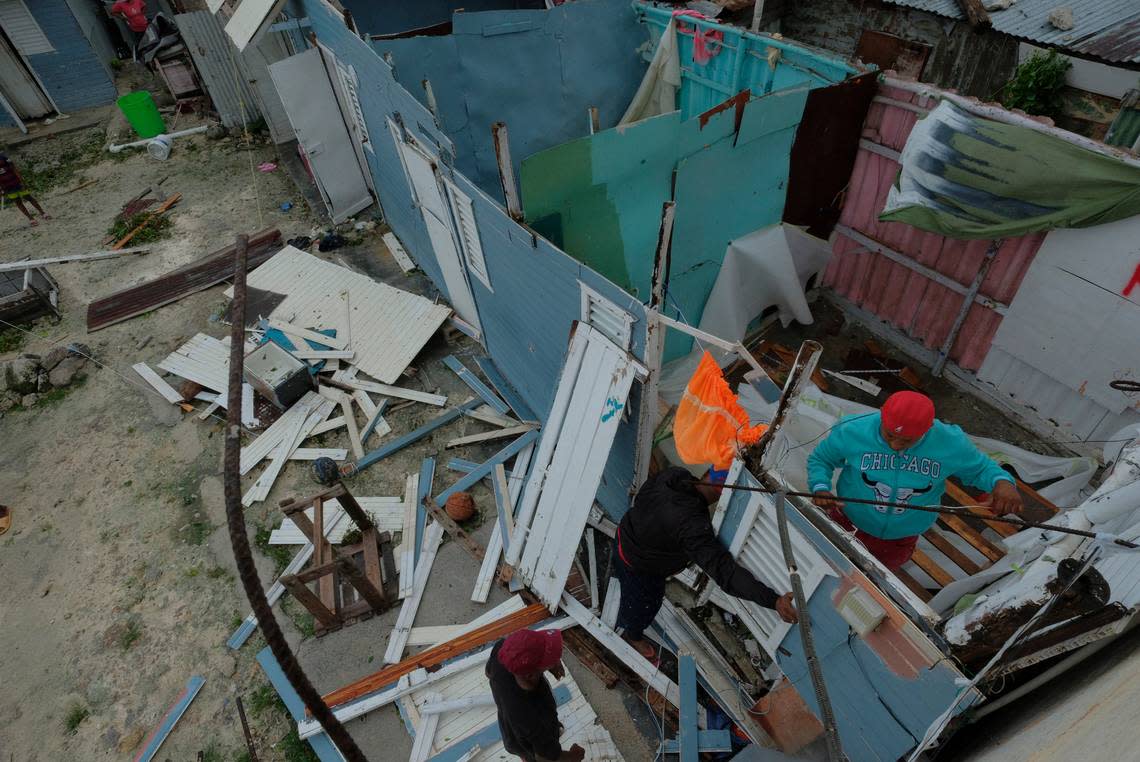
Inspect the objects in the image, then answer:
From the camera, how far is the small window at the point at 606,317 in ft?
14.1

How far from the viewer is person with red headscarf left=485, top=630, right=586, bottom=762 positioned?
11.4 feet

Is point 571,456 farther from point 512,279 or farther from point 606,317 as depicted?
point 512,279

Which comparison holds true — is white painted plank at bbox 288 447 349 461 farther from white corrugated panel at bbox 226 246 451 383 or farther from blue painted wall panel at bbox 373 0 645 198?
blue painted wall panel at bbox 373 0 645 198

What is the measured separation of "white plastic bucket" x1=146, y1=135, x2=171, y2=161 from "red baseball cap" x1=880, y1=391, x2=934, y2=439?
15.5 metres

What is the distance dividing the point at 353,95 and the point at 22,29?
12066mm

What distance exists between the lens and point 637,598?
487 centimetres

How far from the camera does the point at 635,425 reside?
484 centimetres

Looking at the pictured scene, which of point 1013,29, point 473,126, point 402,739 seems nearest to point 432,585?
point 402,739

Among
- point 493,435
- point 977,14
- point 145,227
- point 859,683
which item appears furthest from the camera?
point 145,227

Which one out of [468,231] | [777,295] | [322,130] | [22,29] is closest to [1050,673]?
[777,295]

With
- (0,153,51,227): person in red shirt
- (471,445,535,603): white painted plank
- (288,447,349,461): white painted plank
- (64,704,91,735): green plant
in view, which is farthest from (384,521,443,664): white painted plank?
(0,153,51,227): person in red shirt

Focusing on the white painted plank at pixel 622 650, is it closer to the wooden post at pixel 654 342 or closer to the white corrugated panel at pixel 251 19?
the wooden post at pixel 654 342

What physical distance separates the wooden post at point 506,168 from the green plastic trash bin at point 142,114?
42.5 ft

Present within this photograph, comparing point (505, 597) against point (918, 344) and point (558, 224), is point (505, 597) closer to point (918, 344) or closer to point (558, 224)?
point (558, 224)
